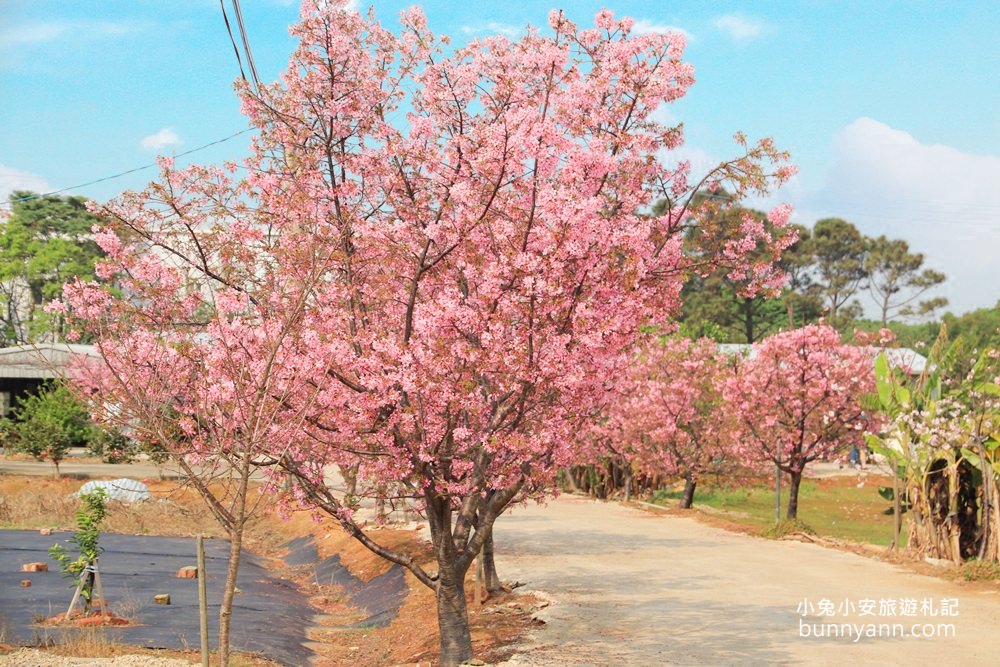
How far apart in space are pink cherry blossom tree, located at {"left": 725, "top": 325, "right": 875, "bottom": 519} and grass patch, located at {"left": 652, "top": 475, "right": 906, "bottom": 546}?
1321 millimetres

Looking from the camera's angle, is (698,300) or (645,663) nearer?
(645,663)

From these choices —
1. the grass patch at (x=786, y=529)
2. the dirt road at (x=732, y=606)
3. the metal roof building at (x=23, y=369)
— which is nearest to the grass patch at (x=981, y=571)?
the dirt road at (x=732, y=606)

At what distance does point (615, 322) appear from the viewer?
9.19 metres

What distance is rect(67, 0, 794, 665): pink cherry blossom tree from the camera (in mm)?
9219

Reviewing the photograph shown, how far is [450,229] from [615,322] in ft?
6.25

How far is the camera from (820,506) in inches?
1214

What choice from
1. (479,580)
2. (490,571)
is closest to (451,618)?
(479,580)

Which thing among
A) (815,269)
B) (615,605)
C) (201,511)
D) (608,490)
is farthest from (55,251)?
(815,269)

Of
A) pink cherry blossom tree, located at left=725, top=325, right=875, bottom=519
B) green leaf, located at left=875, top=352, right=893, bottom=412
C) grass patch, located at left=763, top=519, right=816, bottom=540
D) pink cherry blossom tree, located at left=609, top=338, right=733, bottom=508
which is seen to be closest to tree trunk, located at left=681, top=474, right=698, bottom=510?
pink cherry blossom tree, located at left=609, top=338, right=733, bottom=508

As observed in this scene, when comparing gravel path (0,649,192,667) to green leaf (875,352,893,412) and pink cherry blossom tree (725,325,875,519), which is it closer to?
green leaf (875,352,893,412)

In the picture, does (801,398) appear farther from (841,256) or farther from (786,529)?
(841,256)

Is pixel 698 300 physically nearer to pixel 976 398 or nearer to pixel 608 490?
pixel 608 490

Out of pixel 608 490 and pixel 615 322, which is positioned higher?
pixel 615 322

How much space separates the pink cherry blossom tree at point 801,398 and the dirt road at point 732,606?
2.89 metres
